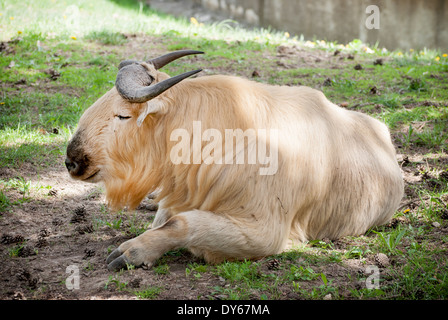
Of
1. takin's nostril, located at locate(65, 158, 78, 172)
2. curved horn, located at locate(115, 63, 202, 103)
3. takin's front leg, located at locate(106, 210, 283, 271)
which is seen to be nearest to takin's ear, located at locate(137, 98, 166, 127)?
curved horn, located at locate(115, 63, 202, 103)

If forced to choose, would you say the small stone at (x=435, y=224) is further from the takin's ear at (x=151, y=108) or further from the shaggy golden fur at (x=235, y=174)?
the takin's ear at (x=151, y=108)

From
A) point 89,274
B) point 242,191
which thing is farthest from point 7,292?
point 242,191

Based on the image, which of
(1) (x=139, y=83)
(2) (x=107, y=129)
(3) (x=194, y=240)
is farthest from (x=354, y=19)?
(3) (x=194, y=240)

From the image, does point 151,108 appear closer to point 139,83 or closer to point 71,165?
point 139,83

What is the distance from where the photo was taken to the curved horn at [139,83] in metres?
3.69

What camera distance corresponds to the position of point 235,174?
152 inches

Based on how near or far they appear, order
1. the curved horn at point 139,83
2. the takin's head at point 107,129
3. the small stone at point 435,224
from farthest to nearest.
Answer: the small stone at point 435,224, the takin's head at point 107,129, the curved horn at point 139,83

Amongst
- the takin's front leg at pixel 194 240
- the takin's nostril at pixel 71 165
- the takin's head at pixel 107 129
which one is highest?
the takin's head at pixel 107 129

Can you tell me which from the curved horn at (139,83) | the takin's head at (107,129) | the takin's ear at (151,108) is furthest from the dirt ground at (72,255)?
the curved horn at (139,83)

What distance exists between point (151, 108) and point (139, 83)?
0.22m

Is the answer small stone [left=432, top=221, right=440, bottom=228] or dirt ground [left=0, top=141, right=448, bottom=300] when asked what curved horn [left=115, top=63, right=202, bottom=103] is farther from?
small stone [left=432, top=221, right=440, bottom=228]
